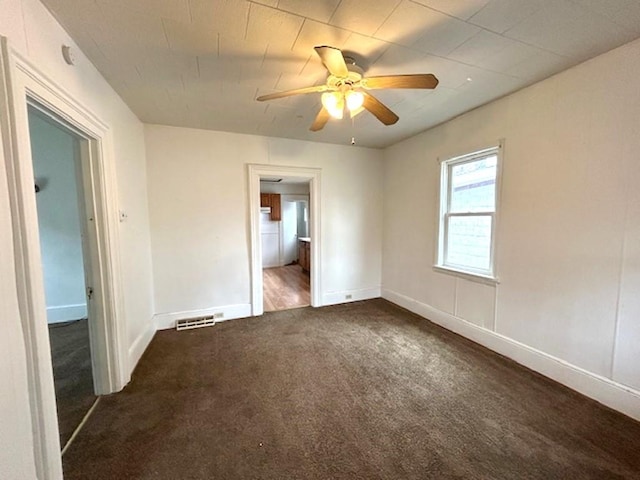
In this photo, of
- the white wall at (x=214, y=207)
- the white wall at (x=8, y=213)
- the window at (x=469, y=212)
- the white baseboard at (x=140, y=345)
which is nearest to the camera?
the white wall at (x=8, y=213)

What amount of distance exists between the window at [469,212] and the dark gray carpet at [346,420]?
96cm

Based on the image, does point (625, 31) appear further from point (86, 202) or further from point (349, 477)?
point (86, 202)

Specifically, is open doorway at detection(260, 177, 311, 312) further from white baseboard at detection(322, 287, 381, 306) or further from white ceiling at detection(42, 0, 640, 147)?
white ceiling at detection(42, 0, 640, 147)

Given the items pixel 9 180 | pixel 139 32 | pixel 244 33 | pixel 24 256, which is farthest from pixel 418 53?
pixel 24 256

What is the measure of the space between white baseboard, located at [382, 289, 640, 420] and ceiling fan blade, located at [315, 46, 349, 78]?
9.21 feet

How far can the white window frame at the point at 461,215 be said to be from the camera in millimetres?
2699

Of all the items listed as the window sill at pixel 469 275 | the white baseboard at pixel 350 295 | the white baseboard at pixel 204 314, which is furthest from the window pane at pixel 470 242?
the white baseboard at pixel 204 314

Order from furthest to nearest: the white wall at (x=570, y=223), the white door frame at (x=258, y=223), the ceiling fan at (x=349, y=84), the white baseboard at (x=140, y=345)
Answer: the white door frame at (x=258, y=223) → the white baseboard at (x=140, y=345) → the white wall at (x=570, y=223) → the ceiling fan at (x=349, y=84)

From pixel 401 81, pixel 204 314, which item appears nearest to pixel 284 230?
pixel 204 314

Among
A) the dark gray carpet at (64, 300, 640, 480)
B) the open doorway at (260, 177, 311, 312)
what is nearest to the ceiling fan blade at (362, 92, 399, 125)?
the dark gray carpet at (64, 300, 640, 480)

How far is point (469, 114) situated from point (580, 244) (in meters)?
1.67

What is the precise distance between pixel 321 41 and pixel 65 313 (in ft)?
14.7

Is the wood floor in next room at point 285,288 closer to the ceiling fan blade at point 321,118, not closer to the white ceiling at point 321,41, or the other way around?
the ceiling fan blade at point 321,118

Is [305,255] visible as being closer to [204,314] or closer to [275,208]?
[275,208]
